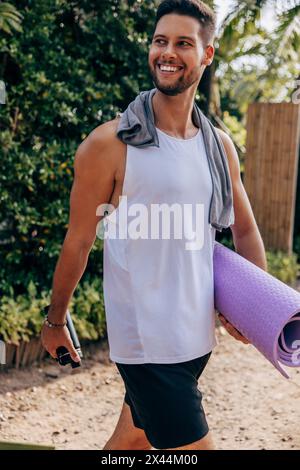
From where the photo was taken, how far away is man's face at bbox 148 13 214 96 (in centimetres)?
243

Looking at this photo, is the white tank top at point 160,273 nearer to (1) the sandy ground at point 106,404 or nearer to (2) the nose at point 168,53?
(2) the nose at point 168,53

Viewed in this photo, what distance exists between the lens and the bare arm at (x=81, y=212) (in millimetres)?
2369

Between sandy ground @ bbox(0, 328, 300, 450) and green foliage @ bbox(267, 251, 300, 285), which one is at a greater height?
green foliage @ bbox(267, 251, 300, 285)

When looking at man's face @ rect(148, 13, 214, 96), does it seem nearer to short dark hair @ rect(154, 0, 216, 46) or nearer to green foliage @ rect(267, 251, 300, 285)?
short dark hair @ rect(154, 0, 216, 46)

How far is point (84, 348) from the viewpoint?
5.43 m

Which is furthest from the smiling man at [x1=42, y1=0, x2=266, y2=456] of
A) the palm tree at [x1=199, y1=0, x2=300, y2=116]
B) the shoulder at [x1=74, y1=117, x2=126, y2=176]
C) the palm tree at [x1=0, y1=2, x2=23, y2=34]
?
the palm tree at [x1=199, y1=0, x2=300, y2=116]

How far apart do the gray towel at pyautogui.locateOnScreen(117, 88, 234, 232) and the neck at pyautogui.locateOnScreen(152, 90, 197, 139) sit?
0.03 meters

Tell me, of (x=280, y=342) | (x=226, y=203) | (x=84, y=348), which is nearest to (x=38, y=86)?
(x=84, y=348)

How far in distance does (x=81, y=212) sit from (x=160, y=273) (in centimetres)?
34

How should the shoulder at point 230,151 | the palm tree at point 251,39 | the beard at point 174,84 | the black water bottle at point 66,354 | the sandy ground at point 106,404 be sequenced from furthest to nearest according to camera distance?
the palm tree at point 251,39 → the sandy ground at point 106,404 → the shoulder at point 230,151 → the black water bottle at point 66,354 → the beard at point 174,84

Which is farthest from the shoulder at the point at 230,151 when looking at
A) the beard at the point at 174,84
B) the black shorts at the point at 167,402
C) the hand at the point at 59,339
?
the hand at the point at 59,339

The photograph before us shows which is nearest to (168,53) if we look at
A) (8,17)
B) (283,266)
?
(8,17)

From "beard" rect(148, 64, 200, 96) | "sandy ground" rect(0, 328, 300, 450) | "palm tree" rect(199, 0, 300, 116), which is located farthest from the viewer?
"palm tree" rect(199, 0, 300, 116)
